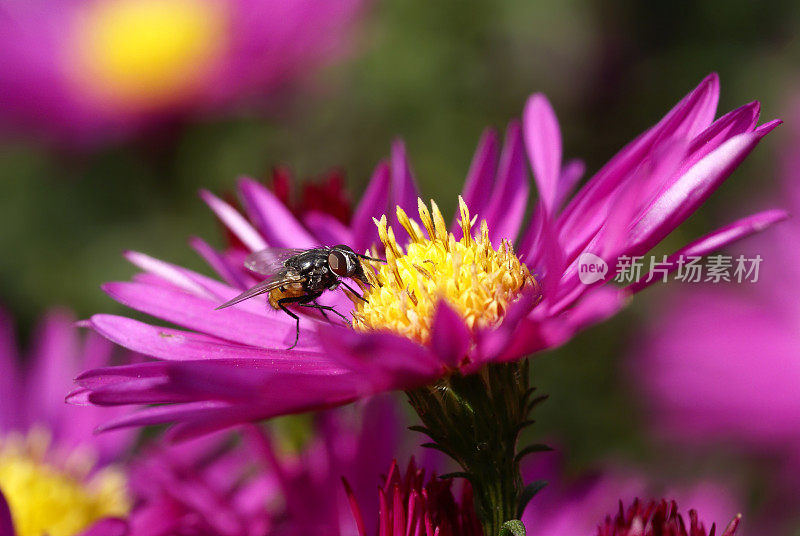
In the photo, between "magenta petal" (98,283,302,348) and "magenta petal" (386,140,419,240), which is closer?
"magenta petal" (98,283,302,348)

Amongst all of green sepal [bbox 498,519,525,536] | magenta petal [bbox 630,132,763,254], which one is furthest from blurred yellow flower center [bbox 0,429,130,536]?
magenta petal [bbox 630,132,763,254]

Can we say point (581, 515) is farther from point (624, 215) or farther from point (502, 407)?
point (624, 215)

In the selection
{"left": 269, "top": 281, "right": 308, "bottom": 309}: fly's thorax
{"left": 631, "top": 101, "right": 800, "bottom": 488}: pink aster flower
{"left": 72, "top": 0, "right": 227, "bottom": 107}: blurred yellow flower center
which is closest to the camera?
{"left": 269, "top": 281, "right": 308, "bottom": 309}: fly's thorax

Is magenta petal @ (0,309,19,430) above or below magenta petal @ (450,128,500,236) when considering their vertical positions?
below

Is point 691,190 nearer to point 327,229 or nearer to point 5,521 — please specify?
point 327,229

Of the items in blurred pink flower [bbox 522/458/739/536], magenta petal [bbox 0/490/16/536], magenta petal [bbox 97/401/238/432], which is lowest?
blurred pink flower [bbox 522/458/739/536]

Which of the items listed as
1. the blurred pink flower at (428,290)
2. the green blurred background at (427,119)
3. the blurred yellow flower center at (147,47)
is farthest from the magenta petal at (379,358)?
the blurred yellow flower center at (147,47)

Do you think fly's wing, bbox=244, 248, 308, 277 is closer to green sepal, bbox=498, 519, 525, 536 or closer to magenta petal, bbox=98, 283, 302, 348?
magenta petal, bbox=98, 283, 302, 348

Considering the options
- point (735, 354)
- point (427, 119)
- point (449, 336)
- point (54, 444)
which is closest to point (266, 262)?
point (449, 336)

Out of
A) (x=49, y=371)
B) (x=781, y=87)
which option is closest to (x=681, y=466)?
(x=781, y=87)
